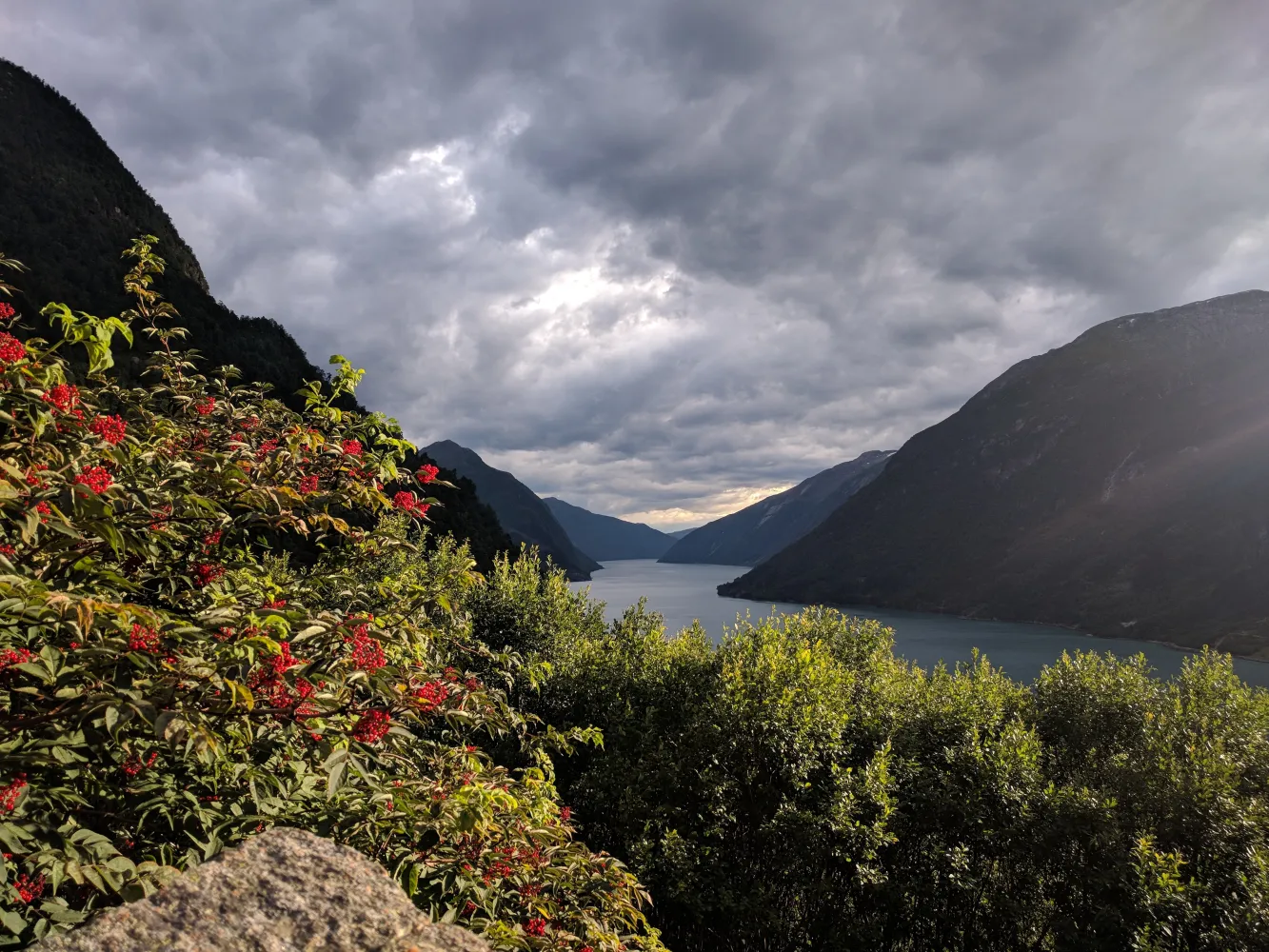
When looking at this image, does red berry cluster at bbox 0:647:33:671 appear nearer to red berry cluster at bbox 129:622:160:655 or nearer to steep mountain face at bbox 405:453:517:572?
red berry cluster at bbox 129:622:160:655

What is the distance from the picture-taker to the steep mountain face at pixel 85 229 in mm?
74250

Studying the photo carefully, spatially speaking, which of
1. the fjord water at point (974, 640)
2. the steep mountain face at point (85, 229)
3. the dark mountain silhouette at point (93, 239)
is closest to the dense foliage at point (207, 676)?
the fjord water at point (974, 640)

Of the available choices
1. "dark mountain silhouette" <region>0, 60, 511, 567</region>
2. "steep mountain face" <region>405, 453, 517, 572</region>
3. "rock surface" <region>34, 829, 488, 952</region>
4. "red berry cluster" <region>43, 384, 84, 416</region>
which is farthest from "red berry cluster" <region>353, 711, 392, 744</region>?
"steep mountain face" <region>405, 453, 517, 572</region>

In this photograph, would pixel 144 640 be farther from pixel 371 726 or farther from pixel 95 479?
pixel 371 726

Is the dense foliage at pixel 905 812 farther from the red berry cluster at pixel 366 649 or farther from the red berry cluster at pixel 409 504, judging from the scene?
the red berry cluster at pixel 366 649

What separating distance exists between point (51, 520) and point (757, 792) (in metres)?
14.2

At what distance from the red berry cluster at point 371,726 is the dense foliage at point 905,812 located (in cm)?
1055

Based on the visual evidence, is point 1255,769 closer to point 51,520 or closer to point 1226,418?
point 51,520

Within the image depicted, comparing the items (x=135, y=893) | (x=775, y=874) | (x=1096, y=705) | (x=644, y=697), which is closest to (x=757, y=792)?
(x=775, y=874)

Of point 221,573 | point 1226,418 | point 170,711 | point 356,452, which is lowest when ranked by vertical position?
point 170,711

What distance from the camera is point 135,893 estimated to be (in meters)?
2.69

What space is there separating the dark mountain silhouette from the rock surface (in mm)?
65371

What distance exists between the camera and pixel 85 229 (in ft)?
283

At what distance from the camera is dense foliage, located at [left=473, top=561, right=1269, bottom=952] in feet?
36.2
